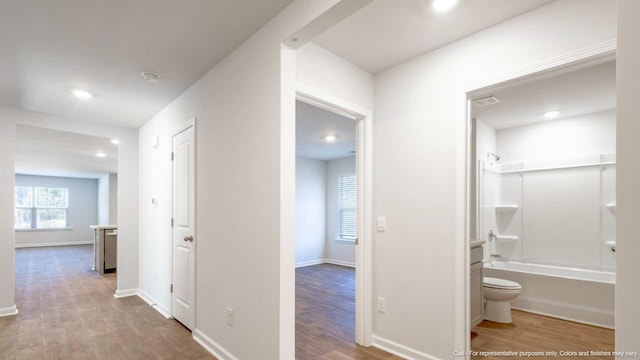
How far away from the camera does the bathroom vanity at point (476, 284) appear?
329 cm

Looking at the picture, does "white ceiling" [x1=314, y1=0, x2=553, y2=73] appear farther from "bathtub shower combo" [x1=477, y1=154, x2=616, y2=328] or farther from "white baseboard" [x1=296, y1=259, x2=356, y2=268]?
"white baseboard" [x1=296, y1=259, x2=356, y2=268]

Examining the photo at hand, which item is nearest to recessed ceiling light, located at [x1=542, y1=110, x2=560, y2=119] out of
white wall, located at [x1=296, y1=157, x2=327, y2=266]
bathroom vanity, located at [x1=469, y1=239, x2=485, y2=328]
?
bathroom vanity, located at [x1=469, y1=239, x2=485, y2=328]

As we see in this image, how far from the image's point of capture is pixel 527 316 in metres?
3.86

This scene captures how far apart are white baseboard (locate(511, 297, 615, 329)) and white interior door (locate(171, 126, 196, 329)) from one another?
3983 millimetres

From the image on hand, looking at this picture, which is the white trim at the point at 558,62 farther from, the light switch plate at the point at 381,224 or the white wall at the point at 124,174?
the white wall at the point at 124,174

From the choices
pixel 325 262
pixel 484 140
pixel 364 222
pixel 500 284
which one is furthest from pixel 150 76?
pixel 325 262

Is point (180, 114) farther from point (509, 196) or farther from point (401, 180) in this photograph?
point (509, 196)

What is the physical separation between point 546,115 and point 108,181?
11.5 meters

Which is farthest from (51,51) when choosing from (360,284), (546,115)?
(546,115)

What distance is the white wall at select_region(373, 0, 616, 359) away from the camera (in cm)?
211

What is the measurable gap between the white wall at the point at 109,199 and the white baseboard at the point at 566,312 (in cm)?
1027

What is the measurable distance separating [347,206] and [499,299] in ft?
13.4

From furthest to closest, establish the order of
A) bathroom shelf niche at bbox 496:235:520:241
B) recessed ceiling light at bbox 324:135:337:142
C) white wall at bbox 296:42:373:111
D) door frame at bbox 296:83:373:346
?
1. recessed ceiling light at bbox 324:135:337:142
2. bathroom shelf niche at bbox 496:235:520:241
3. door frame at bbox 296:83:373:346
4. white wall at bbox 296:42:373:111

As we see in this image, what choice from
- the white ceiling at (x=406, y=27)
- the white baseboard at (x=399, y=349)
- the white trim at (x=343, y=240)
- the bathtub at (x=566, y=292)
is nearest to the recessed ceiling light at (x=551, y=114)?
the bathtub at (x=566, y=292)
